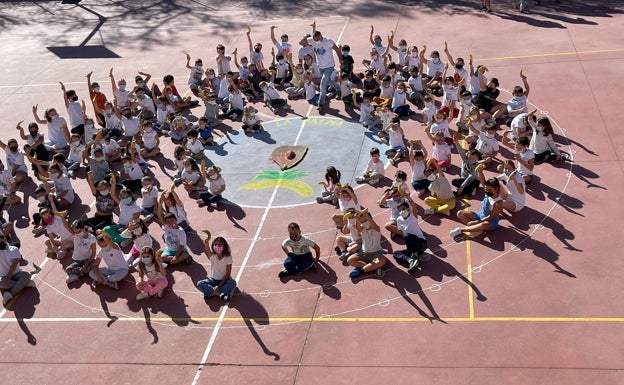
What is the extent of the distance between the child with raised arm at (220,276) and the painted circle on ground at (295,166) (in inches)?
127

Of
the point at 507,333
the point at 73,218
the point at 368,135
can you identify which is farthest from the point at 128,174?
the point at 507,333

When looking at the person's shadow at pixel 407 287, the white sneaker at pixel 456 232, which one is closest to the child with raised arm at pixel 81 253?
the person's shadow at pixel 407 287

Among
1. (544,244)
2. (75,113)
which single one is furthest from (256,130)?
(544,244)

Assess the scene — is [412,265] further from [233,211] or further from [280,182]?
[280,182]

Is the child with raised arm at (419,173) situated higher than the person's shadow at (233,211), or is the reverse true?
the child with raised arm at (419,173)

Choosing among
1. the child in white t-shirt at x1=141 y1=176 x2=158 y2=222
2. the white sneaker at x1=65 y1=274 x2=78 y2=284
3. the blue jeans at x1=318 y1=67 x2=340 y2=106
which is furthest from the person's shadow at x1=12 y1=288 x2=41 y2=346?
the blue jeans at x1=318 y1=67 x2=340 y2=106

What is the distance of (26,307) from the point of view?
45.8 feet

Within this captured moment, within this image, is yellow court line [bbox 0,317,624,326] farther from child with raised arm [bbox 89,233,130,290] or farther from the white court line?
child with raised arm [bbox 89,233,130,290]

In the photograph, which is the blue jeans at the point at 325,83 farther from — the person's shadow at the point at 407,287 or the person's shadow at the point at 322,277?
the person's shadow at the point at 407,287

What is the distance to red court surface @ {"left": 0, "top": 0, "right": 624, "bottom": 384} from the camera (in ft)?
37.2

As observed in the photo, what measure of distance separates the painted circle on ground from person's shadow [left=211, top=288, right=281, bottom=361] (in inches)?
135

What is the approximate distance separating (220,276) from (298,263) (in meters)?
1.52

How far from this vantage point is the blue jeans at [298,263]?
13.7 m

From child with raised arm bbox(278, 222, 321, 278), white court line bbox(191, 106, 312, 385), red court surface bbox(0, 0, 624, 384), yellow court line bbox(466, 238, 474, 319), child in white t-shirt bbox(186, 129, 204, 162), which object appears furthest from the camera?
child in white t-shirt bbox(186, 129, 204, 162)
